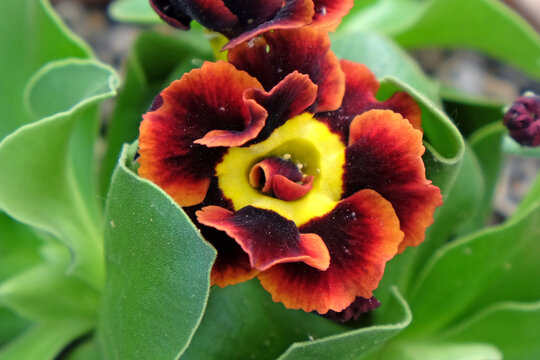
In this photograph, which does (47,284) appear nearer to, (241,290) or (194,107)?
(241,290)

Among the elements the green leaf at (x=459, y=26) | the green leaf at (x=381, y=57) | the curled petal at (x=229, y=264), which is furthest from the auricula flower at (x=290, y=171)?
the green leaf at (x=459, y=26)

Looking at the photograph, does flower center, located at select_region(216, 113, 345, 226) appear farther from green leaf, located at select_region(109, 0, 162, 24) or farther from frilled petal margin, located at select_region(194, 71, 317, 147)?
green leaf, located at select_region(109, 0, 162, 24)

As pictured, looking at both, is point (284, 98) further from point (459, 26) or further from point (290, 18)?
point (459, 26)

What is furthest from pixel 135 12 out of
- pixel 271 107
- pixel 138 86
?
pixel 271 107

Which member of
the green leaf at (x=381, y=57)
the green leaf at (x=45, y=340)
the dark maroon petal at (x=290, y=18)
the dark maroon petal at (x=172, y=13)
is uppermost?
the dark maroon petal at (x=290, y=18)

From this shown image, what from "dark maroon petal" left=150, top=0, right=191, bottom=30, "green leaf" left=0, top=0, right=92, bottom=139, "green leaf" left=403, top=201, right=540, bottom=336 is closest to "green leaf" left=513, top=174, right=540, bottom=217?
"green leaf" left=403, top=201, right=540, bottom=336

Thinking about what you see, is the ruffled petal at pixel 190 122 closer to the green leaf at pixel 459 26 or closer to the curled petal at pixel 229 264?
the curled petal at pixel 229 264

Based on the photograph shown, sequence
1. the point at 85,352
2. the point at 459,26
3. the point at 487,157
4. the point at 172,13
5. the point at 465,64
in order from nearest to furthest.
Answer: the point at 172,13, the point at 85,352, the point at 487,157, the point at 459,26, the point at 465,64

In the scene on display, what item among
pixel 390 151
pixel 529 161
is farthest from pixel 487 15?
pixel 390 151
